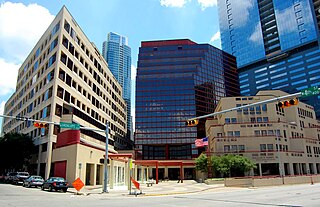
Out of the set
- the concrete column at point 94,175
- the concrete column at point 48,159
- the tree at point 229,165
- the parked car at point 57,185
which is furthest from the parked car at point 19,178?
the tree at point 229,165

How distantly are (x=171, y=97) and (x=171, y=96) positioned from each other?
43 centimetres

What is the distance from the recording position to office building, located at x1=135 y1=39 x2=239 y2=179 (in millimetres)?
102625

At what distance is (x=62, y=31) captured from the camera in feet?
165

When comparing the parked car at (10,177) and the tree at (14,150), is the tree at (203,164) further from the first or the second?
the parked car at (10,177)

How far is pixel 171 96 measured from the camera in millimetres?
105875

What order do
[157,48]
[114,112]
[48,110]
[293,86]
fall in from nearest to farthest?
1. [48,110]
2. [114,112]
3. [157,48]
4. [293,86]

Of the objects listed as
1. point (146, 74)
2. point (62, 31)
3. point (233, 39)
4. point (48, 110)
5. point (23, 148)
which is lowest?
point (23, 148)

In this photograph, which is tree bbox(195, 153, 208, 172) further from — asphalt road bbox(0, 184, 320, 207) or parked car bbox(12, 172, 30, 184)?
asphalt road bbox(0, 184, 320, 207)

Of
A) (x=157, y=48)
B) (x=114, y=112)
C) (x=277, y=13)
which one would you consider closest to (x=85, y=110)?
(x=114, y=112)

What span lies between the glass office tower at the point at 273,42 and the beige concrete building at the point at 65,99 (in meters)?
108

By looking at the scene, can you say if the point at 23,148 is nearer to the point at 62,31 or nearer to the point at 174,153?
the point at 62,31

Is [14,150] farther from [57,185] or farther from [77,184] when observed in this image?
[77,184]

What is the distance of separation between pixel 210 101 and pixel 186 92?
14108mm

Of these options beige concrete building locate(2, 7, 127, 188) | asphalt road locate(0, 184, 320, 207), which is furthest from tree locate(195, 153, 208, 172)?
asphalt road locate(0, 184, 320, 207)
